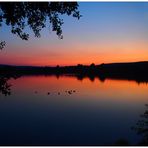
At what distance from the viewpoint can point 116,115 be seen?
34062 millimetres

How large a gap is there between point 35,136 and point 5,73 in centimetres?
983

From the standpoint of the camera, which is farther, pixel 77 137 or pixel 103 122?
pixel 103 122

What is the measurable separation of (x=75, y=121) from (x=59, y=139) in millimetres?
8071

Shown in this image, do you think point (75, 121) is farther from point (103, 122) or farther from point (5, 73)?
point (5, 73)

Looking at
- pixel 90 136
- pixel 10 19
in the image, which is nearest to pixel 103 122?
pixel 90 136

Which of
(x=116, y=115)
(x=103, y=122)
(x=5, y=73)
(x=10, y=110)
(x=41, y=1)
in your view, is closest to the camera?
(x=41, y=1)

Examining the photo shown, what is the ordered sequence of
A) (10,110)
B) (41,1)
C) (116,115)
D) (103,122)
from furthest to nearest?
(10,110) < (116,115) < (103,122) < (41,1)

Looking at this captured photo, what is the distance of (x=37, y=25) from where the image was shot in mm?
13648

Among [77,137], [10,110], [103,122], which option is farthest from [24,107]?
[77,137]

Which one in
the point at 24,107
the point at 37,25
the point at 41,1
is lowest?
the point at 24,107

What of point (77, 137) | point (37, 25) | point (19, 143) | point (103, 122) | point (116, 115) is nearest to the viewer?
point (37, 25)

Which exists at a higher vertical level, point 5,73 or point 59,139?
point 5,73

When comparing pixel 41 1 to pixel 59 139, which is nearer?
pixel 41 1

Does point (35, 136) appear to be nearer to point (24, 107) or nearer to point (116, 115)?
point (116, 115)
